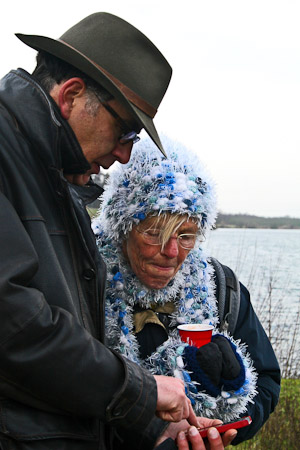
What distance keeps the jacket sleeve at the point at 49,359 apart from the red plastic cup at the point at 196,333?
69 centimetres

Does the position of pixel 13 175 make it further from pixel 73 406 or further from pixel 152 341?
pixel 152 341

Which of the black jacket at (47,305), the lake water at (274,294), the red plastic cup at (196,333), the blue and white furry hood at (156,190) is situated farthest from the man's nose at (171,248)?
the lake water at (274,294)

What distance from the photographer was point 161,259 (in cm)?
260

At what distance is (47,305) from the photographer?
155cm

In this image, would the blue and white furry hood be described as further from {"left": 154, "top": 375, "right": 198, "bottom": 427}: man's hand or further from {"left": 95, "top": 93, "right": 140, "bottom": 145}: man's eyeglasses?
{"left": 154, "top": 375, "right": 198, "bottom": 427}: man's hand

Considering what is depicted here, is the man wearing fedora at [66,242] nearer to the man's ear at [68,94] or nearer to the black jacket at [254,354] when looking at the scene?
the man's ear at [68,94]

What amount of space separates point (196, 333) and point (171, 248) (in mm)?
415

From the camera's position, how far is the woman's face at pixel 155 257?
2.59m

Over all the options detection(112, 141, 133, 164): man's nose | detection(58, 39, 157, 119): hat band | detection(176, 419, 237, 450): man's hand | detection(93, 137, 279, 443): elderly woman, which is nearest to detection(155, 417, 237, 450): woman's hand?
detection(176, 419, 237, 450): man's hand

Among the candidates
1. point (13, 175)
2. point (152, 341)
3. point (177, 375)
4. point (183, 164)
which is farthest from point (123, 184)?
point (13, 175)

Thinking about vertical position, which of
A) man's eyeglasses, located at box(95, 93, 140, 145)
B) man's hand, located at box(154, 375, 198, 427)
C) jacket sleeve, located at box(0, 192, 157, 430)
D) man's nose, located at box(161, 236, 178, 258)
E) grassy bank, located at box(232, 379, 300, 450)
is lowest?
grassy bank, located at box(232, 379, 300, 450)

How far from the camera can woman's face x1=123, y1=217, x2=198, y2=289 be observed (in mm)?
2586

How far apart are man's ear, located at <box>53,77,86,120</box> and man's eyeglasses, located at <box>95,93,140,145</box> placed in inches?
2.6

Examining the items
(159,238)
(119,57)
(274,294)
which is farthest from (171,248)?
(274,294)
